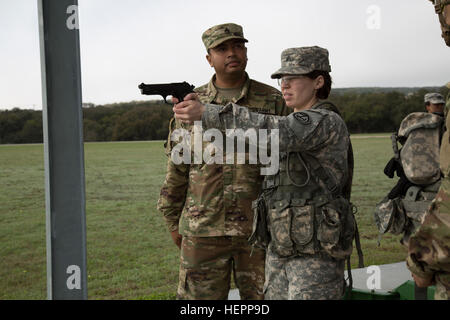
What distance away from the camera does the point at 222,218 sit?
8.87ft

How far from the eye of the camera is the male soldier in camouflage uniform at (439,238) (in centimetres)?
135

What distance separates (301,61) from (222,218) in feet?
3.41

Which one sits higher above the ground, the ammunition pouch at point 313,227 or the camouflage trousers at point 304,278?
the ammunition pouch at point 313,227

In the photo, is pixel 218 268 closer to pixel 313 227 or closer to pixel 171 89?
pixel 313 227

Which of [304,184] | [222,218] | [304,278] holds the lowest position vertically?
[304,278]

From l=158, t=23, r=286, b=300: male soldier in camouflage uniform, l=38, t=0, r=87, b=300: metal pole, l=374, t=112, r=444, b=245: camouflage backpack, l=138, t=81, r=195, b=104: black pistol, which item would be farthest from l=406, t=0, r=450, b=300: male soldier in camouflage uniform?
l=38, t=0, r=87, b=300: metal pole

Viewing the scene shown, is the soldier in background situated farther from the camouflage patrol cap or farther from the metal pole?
the metal pole

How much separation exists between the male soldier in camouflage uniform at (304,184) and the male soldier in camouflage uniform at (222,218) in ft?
A: 1.48

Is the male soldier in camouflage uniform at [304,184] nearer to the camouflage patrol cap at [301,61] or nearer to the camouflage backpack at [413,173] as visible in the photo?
the camouflage patrol cap at [301,61]

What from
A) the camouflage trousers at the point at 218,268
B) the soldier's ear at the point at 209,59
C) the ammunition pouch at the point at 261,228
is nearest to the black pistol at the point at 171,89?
the ammunition pouch at the point at 261,228

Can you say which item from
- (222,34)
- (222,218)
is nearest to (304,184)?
(222,218)
